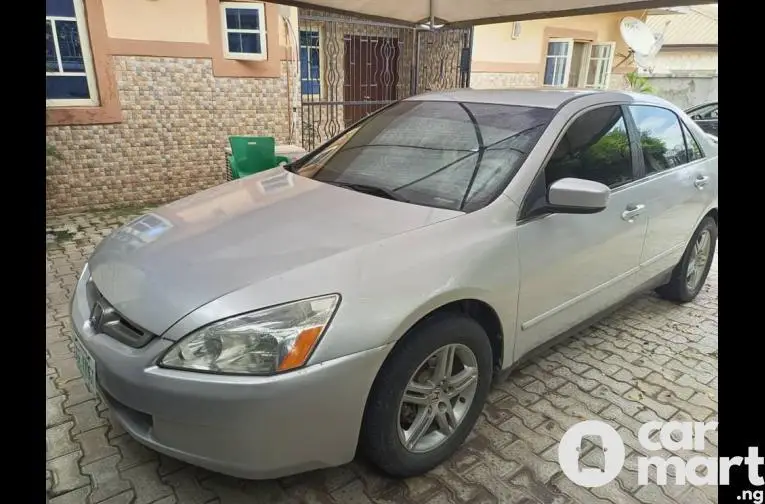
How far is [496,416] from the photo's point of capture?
8.16 feet

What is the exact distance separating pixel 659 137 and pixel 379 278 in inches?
95.8

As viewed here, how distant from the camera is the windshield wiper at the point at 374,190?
234cm

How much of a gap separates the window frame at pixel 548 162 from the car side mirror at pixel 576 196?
2.9 inches

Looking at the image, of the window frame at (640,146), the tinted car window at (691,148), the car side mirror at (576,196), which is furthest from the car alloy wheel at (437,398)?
the tinted car window at (691,148)

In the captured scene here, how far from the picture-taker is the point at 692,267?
375cm

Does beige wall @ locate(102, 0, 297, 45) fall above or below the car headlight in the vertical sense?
above

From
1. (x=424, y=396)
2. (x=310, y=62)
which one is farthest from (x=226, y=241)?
(x=310, y=62)

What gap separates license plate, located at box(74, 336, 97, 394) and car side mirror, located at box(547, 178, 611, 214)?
6.49 feet

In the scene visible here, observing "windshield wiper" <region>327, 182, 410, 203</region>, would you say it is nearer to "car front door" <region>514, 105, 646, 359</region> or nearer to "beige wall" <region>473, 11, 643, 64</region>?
"car front door" <region>514, 105, 646, 359</region>

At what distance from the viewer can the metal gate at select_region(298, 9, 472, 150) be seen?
7629mm

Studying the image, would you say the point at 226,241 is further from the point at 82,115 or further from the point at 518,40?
the point at 518,40

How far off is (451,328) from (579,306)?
3.44 feet

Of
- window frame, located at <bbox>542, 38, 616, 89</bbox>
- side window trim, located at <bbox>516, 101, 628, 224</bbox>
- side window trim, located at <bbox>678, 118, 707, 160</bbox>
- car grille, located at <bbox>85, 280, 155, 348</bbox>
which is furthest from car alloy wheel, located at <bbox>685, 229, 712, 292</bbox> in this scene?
window frame, located at <bbox>542, 38, 616, 89</bbox>
